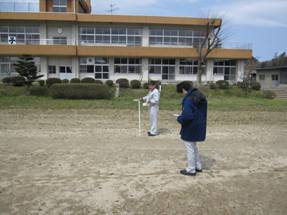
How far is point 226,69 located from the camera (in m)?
41.5

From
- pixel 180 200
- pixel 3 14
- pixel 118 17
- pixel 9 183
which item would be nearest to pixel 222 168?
pixel 180 200

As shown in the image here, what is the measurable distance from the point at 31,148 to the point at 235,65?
3745cm

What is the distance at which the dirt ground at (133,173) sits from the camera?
14.6 feet

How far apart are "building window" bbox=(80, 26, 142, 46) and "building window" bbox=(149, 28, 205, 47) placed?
194cm

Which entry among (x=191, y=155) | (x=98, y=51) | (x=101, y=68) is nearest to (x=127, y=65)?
(x=101, y=68)

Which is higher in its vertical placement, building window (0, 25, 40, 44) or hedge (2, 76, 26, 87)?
building window (0, 25, 40, 44)

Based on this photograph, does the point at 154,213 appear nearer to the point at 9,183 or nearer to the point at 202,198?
the point at 202,198

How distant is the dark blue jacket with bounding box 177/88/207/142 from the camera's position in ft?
17.8

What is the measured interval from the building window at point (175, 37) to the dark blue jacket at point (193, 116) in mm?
35186

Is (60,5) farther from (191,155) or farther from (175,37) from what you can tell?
(191,155)

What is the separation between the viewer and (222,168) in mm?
6242

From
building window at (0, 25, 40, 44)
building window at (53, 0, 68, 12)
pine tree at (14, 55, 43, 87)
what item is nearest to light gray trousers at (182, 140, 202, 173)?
pine tree at (14, 55, 43, 87)

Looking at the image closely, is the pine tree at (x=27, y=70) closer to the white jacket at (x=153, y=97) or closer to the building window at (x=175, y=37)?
the building window at (x=175, y=37)

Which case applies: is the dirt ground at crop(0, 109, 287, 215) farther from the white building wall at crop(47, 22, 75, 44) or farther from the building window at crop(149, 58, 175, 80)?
the white building wall at crop(47, 22, 75, 44)
